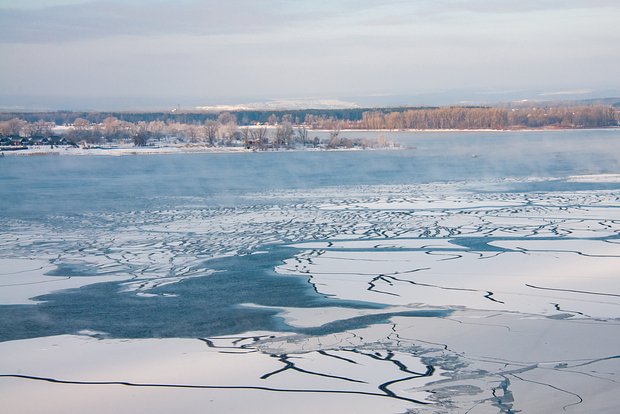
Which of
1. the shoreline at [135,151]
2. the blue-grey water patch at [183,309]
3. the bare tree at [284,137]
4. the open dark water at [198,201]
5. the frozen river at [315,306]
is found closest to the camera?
the frozen river at [315,306]

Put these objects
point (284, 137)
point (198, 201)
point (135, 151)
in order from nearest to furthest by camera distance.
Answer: point (198, 201)
point (135, 151)
point (284, 137)

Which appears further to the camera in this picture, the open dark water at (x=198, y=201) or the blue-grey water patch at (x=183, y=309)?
the open dark water at (x=198, y=201)

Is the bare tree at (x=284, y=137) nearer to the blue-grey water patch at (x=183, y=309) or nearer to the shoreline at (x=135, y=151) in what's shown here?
the shoreline at (x=135, y=151)

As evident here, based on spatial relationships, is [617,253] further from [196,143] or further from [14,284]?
[196,143]

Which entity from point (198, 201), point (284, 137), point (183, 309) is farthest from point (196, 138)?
point (183, 309)

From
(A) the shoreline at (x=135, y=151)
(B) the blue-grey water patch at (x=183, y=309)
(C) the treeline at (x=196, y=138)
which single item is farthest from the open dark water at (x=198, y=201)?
(C) the treeline at (x=196, y=138)

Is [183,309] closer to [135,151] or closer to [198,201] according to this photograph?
[198,201]
